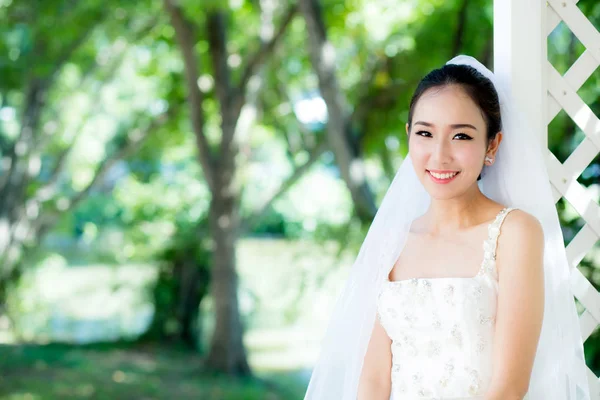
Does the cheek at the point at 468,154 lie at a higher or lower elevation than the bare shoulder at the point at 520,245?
higher

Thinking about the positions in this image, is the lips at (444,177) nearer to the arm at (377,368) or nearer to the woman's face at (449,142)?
the woman's face at (449,142)

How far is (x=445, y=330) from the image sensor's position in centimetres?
181

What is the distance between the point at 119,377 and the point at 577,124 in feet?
23.7

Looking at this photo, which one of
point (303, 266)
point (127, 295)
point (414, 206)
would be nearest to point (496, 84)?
point (414, 206)

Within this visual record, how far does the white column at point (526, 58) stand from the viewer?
1934 mm

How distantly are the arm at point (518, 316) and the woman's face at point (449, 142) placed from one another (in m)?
0.19

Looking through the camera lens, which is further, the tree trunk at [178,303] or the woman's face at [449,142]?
the tree trunk at [178,303]

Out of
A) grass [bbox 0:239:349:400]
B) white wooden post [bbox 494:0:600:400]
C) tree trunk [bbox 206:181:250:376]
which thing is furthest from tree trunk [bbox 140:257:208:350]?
white wooden post [bbox 494:0:600:400]

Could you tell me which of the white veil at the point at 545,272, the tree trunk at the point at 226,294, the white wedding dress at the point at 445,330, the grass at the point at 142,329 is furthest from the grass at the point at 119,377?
the white wedding dress at the point at 445,330

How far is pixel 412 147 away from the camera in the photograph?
186 centimetres

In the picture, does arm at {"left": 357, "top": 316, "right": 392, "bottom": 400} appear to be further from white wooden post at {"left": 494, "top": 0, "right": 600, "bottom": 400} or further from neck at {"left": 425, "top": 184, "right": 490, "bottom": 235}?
white wooden post at {"left": 494, "top": 0, "right": 600, "bottom": 400}

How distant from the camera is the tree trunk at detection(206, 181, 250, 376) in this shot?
8.11 m

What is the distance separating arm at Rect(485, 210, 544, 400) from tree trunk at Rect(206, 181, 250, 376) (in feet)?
21.2

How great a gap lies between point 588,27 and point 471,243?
2.17 feet
